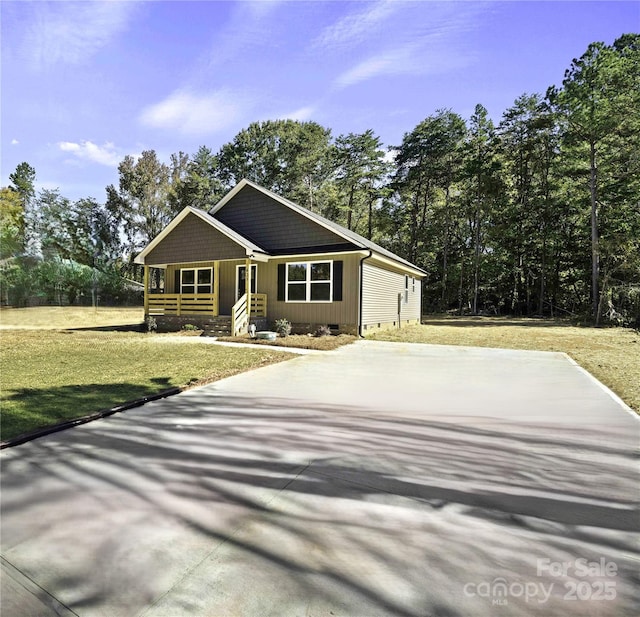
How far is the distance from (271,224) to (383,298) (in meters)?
5.88

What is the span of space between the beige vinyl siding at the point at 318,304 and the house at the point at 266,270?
4 cm

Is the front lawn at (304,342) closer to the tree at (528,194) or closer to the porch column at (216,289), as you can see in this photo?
the porch column at (216,289)

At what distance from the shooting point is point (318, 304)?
14469mm

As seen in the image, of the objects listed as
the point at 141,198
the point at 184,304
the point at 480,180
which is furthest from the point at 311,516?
the point at 141,198

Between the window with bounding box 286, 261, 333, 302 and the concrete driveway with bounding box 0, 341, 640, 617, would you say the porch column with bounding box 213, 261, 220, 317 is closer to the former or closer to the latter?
the window with bounding box 286, 261, 333, 302

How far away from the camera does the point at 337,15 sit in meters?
7.04

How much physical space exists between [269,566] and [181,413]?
119 inches

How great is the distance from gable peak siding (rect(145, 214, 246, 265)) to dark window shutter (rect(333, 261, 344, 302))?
3.62 meters

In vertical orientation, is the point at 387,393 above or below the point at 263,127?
below

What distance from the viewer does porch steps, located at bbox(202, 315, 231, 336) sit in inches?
559

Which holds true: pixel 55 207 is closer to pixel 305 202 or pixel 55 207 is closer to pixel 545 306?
pixel 305 202

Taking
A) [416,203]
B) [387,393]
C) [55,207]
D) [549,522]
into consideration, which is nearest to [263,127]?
[416,203]

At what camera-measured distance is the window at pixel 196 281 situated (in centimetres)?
1670

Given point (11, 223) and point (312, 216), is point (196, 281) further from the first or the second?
point (11, 223)
